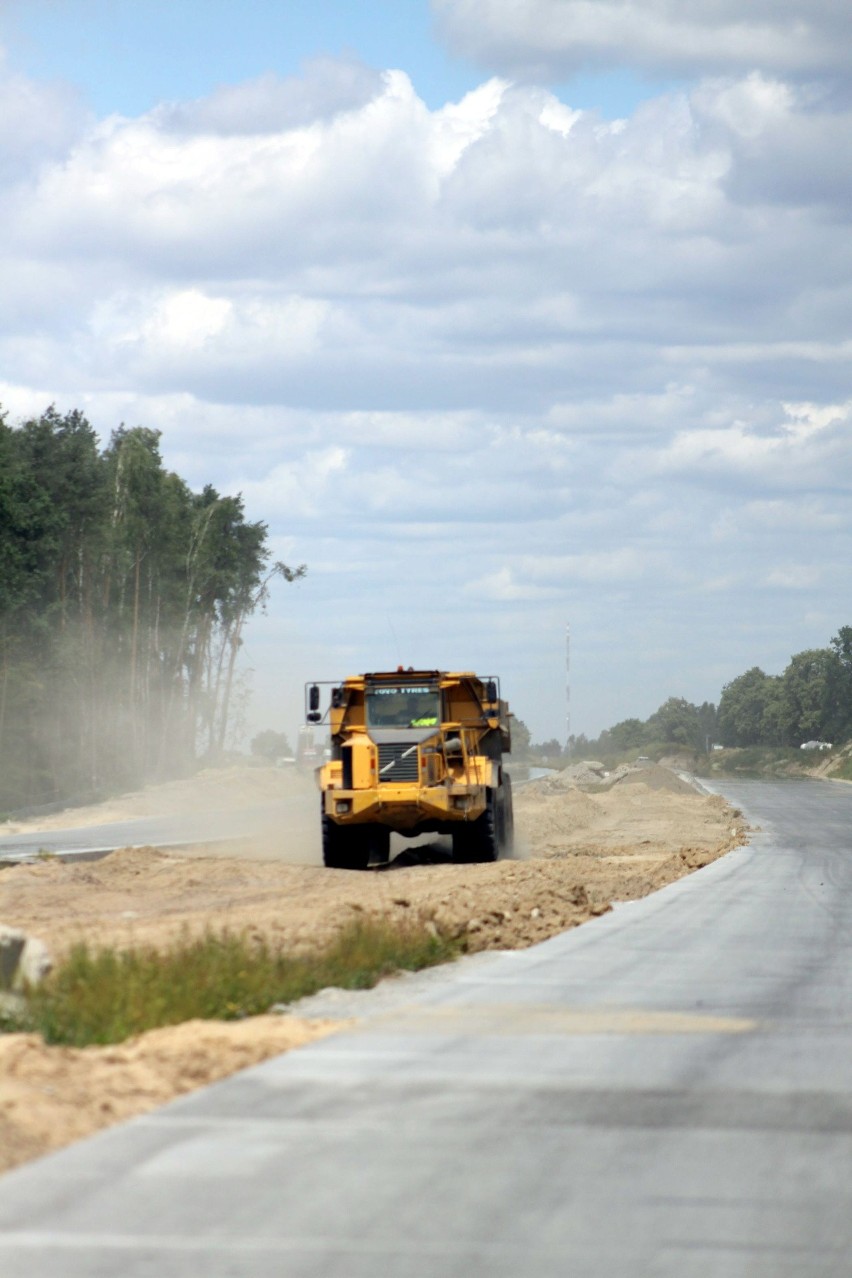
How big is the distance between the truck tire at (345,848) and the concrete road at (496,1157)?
1491 cm

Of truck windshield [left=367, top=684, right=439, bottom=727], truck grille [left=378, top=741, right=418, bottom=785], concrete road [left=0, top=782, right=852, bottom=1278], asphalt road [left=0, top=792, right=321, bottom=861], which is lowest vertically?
concrete road [left=0, top=782, right=852, bottom=1278]

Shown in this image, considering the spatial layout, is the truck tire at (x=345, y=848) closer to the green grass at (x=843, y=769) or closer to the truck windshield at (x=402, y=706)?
the truck windshield at (x=402, y=706)

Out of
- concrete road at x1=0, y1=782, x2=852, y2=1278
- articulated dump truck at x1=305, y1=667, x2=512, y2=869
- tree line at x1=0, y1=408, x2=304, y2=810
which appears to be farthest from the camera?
tree line at x1=0, y1=408, x2=304, y2=810

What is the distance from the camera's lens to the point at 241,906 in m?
20.0

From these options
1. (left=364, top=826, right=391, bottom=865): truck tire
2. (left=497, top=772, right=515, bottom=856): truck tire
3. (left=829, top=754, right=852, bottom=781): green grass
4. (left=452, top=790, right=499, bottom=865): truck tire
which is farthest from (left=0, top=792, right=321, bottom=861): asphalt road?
(left=829, top=754, right=852, bottom=781): green grass

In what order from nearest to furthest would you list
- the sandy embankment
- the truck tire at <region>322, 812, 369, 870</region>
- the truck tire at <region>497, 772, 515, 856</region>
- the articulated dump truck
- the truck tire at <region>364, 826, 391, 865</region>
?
1. the sandy embankment
2. the articulated dump truck
3. the truck tire at <region>322, 812, 369, 870</region>
4. the truck tire at <region>364, 826, 391, 865</region>
5. the truck tire at <region>497, 772, 515, 856</region>

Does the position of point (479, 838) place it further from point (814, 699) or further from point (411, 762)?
point (814, 699)

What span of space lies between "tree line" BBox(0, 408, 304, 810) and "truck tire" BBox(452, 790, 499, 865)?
1375 inches

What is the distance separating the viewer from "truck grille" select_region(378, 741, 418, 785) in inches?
1006

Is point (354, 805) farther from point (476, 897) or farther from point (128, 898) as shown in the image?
point (476, 897)

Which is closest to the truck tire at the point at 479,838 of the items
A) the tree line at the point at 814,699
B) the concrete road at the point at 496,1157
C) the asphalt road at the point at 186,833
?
the asphalt road at the point at 186,833

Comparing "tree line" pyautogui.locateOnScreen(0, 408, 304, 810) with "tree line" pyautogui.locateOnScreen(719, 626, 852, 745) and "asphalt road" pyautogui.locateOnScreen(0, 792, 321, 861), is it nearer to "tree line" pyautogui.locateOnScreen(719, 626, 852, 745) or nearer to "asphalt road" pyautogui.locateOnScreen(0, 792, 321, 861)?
"asphalt road" pyautogui.locateOnScreen(0, 792, 321, 861)

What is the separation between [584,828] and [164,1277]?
38.0m

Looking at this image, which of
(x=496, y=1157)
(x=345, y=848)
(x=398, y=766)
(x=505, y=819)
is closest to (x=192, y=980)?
(x=496, y=1157)
